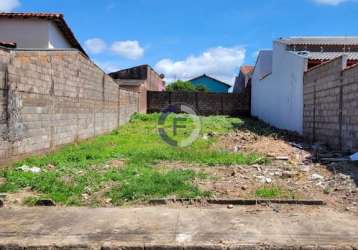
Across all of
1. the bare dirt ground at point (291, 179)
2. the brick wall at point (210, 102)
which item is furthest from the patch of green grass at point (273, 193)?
the brick wall at point (210, 102)

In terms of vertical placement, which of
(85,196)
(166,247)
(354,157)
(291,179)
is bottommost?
(166,247)

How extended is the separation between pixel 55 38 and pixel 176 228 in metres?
15.9

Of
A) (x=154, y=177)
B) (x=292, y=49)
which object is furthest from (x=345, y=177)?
(x=292, y=49)

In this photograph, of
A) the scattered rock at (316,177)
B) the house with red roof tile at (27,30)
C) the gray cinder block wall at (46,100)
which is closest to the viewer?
the scattered rock at (316,177)

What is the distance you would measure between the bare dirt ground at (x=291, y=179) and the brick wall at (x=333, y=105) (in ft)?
2.78

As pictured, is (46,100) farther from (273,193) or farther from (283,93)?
(283,93)

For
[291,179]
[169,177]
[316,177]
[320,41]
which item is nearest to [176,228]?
[169,177]

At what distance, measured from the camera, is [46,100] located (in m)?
9.34

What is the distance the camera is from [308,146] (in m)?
11.6

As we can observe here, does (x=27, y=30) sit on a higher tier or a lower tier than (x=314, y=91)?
higher

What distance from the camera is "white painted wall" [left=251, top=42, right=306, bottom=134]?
14.4 meters

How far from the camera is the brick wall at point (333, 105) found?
9.28 metres

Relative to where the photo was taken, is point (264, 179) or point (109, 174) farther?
point (109, 174)

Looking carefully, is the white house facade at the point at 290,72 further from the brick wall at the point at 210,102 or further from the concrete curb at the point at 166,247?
the concrete curb at the point at 166,247
